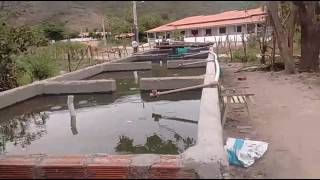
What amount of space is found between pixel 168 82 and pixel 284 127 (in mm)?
6659

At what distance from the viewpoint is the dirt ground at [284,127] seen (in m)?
5.68

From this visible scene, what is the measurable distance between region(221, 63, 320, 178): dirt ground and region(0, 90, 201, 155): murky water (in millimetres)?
1267

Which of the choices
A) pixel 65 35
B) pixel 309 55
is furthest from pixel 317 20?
pixel 65 35

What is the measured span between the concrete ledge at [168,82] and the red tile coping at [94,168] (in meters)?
8.88

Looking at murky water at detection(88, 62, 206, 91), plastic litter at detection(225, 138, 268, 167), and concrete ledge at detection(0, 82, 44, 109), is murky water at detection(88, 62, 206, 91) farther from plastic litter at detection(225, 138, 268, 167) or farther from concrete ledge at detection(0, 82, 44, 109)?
plastic litter at detection(225, 138, 268, 167)

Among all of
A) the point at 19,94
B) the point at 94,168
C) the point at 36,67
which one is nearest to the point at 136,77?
the point at 36,67

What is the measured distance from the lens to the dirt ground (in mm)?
5684

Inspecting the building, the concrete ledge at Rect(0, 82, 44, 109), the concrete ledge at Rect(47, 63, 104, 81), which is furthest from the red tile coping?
the building

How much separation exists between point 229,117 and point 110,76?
1212 centimetres

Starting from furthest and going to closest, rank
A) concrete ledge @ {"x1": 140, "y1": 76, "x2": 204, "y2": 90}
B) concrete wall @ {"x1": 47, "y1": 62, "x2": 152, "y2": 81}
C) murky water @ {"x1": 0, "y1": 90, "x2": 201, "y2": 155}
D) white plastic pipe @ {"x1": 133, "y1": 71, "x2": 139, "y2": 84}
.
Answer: white plastic pipe @ {"x1": 133, "y1": 71, "x2": 139, "y2": 84}, concrete wall @ {"x1": 47, "y1": 62, "x2": 152, "y2": 81}, concrete ledge @ {"x1": 140, "y1": 76, "x2": 204, "y2": 90}, murky water @ {"x1": 0, "y1": 90, "x2": 201, "y2": 155}

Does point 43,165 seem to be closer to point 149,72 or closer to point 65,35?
point 149,72

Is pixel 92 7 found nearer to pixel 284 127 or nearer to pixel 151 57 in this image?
pixel 284 127

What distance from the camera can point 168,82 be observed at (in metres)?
14.5

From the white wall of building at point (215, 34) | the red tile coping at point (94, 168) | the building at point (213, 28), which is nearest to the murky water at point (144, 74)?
the red tile coping at point (94, 168)
